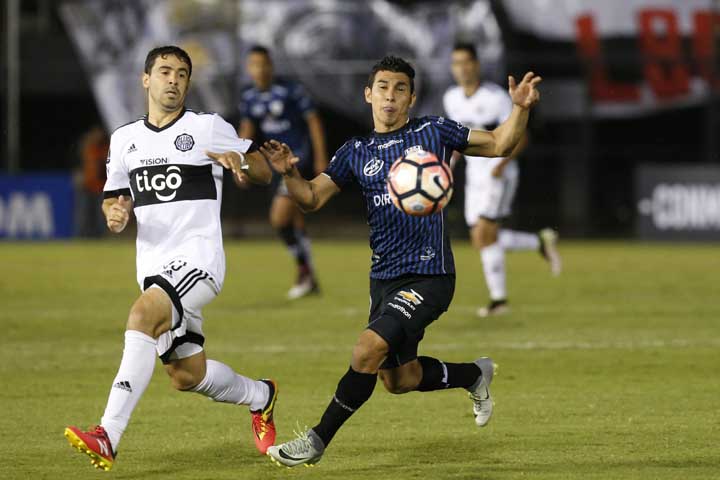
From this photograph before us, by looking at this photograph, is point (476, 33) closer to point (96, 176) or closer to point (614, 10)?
point (614, 10)

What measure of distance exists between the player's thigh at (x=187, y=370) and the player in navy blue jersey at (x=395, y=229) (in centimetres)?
53

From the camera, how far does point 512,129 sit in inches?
253

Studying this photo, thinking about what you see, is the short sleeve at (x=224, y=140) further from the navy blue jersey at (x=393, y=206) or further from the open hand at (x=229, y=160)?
the navy blue jersey at (x=393, y=206)

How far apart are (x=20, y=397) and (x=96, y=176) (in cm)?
1561

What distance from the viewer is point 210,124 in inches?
257

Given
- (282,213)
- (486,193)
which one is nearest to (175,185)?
(486,193)

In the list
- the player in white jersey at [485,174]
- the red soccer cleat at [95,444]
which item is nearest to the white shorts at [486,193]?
the player in white jersey at [485,174]

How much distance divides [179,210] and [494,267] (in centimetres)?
612

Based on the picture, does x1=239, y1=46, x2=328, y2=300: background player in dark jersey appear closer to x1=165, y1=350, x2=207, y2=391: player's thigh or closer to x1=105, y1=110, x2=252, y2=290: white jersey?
x1=105, y1=110, x2=252, y2=290: white jersey

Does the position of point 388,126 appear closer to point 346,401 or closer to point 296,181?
point 296,181

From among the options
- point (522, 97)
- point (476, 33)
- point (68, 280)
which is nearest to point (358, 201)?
point (476, 33)

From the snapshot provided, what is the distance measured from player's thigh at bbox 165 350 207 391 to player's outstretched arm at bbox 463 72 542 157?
1642mm

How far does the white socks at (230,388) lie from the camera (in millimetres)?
6475

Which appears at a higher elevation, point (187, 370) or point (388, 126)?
point (388, 126)
